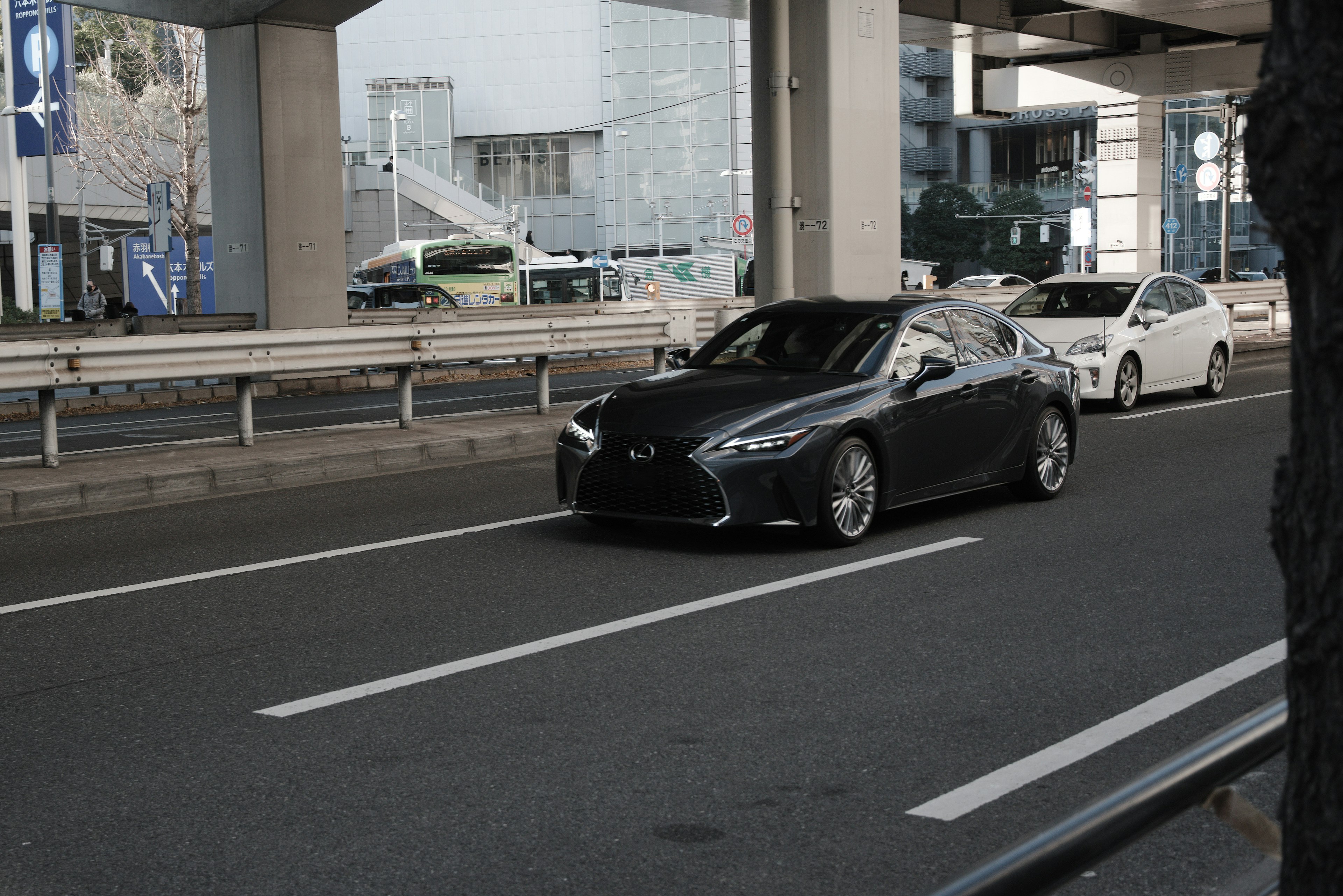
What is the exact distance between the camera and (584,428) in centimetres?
899

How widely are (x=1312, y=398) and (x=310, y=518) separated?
912 centimetres

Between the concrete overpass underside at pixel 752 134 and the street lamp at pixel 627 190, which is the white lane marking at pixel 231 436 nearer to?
the concrete overpass underside at pixel 752 134

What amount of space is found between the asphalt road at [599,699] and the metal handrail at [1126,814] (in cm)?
206

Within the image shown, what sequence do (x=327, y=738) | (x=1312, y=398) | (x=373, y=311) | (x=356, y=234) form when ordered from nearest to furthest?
(x=1312, y=398) → (x=327, y=738) → (x=373, y=311) → (x=356, y=234)

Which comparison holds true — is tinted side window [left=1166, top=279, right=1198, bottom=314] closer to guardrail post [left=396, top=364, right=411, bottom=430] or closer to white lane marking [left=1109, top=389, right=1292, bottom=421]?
white lane marking [left=1109, top=389, right=1292, bottom=421]

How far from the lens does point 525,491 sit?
36.9ft

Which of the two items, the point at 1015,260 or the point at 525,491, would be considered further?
the point at 1015,260

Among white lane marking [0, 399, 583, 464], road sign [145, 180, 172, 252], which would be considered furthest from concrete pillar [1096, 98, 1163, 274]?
white lane marking [0, 399, 583, 464]

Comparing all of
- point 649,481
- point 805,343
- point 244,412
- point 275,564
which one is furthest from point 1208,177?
point 275,564

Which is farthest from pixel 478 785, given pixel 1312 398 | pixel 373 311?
pixel 373 311

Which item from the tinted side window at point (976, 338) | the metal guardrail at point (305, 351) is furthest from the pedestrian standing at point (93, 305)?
the tinted side window at point (976, 338)

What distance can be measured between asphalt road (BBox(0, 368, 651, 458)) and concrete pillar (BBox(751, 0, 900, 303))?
11.6 feet

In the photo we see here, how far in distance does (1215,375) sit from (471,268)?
113 feet

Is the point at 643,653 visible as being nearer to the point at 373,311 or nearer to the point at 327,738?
the point at 327,738
